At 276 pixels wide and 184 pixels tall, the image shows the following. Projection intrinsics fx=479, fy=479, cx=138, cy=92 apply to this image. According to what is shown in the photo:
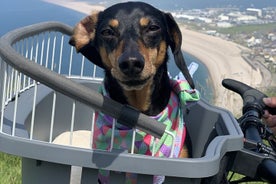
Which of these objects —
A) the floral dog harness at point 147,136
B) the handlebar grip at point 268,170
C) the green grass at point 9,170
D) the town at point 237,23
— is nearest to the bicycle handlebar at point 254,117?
the handlebar grip at point 268,170

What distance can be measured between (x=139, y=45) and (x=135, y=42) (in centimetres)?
3

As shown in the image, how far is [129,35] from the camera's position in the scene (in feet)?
6.37

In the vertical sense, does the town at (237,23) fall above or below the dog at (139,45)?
below


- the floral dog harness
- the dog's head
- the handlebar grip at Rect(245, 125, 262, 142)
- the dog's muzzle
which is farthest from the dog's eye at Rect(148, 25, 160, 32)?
the handlebar grip at Rect(245, 125, 262, 142)

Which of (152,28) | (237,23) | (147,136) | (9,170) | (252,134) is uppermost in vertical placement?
(152,28)

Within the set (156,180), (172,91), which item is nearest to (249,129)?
(156,180)

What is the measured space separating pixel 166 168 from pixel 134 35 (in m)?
0.98

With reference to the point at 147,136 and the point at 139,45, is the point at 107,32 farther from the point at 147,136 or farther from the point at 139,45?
the point at 147,136

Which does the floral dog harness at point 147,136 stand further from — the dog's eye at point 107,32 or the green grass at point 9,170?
the green grass at point 9,170

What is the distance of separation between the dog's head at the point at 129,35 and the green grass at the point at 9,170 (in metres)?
0.84

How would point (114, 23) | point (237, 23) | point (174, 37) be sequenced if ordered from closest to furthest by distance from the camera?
1. point (114, 23)
2. point (174, 37)
3. point (237, 23)

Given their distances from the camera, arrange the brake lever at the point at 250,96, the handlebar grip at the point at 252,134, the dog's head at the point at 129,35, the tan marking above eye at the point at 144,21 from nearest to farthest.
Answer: the handlebar grip at the point at 252,134 → the brake lever at the point at 250,96 → the dog's head at the point at 129,35 → the tan marking above eye at the point at 144,21

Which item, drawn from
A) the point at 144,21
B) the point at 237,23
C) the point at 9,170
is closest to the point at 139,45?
the point at 144,21

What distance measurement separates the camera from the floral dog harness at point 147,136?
5.16ft
